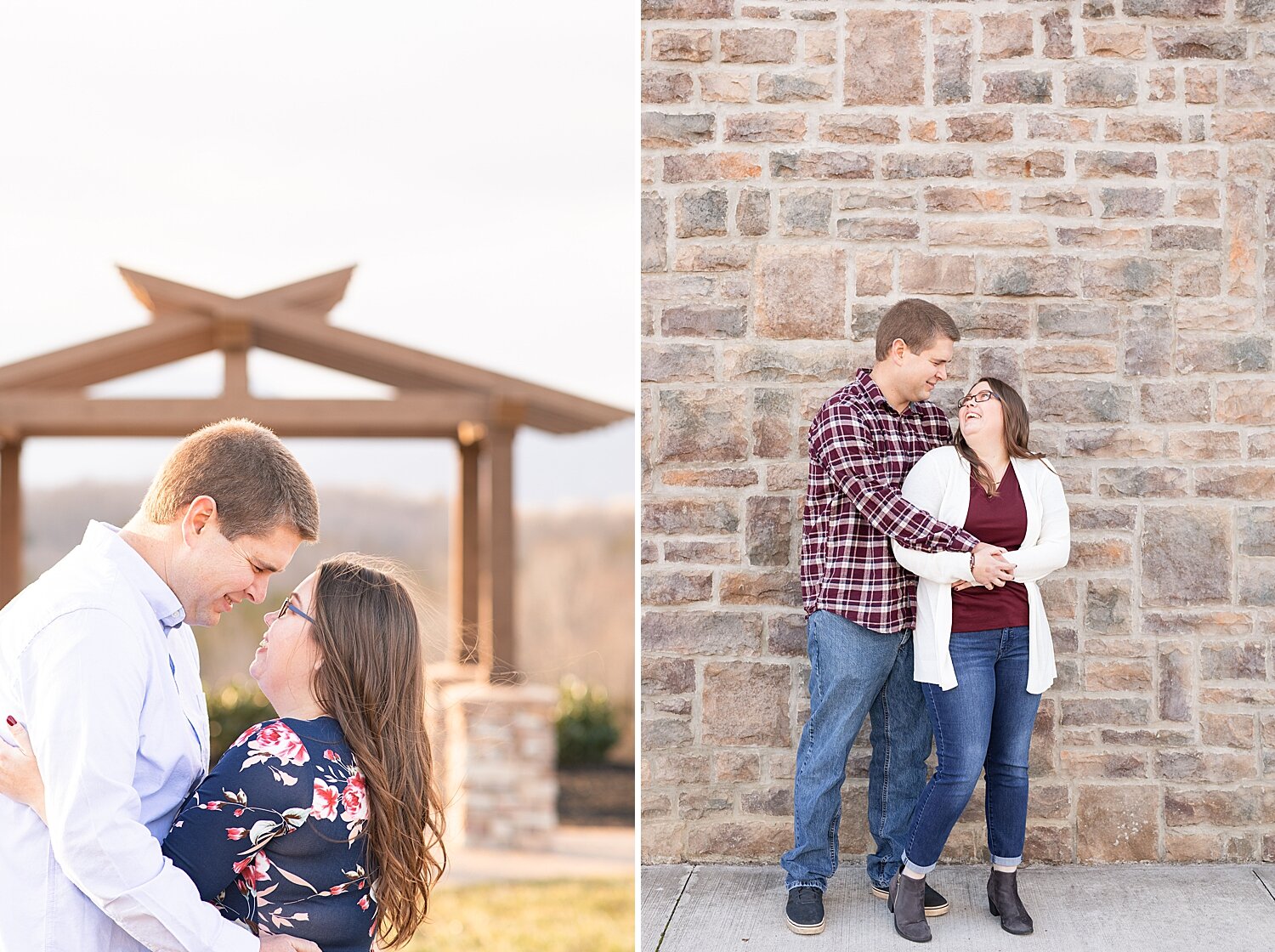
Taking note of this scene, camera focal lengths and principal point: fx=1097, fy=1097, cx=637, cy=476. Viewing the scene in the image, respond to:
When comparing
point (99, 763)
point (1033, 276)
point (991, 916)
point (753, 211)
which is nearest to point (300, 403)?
point (753, 211)

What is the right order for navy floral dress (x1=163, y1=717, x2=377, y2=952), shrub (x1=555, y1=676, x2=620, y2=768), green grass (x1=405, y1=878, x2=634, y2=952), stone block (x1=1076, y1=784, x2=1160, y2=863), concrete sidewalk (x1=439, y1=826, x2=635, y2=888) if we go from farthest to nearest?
shrub (x1=555, y1=676, x2=620, y2=768), concrete sidewalk (x1=439, y1=826, x2=635, y2=888), green grass (x1=405, y1=878, x2=634, y2=952), stone block (x1=1076, y1=784, x2=1160, y2=863), navy floral dress (x1=163, y1=717, x2=377, y2=952)

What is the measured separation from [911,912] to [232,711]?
230 inches

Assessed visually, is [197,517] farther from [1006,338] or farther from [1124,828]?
[1124,828]

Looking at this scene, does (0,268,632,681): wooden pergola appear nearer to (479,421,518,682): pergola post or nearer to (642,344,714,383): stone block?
(479,421,518,682): pergola post

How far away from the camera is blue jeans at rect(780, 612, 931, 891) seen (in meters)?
3.09

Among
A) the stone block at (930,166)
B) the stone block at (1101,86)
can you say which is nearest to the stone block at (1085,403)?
the stone block at (930,166)

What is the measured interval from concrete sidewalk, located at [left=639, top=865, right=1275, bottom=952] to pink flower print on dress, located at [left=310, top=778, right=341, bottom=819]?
1708mm

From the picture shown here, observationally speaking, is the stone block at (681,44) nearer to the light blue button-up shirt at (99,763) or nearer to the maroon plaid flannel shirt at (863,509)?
the maroon plaid flannel shirt at (863,509)

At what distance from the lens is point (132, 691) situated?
153cm

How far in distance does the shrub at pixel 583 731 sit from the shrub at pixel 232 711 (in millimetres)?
2114


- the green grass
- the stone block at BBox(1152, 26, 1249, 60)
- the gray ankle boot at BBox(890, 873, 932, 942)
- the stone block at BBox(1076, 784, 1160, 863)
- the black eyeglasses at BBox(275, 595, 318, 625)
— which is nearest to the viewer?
the black eyeglasses at BBox(275, 595, 318, 625)

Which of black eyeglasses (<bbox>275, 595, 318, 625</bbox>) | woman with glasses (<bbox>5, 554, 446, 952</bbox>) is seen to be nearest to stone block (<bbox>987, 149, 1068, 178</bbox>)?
woman with glasses (<bbox>5, 554, 446, 952</bbox>)

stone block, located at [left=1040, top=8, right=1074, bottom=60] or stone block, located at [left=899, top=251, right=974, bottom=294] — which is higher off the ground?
stone block, located at [left=1040, top=8, right=1074, bottom=60]

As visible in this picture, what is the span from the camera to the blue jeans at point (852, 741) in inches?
121
